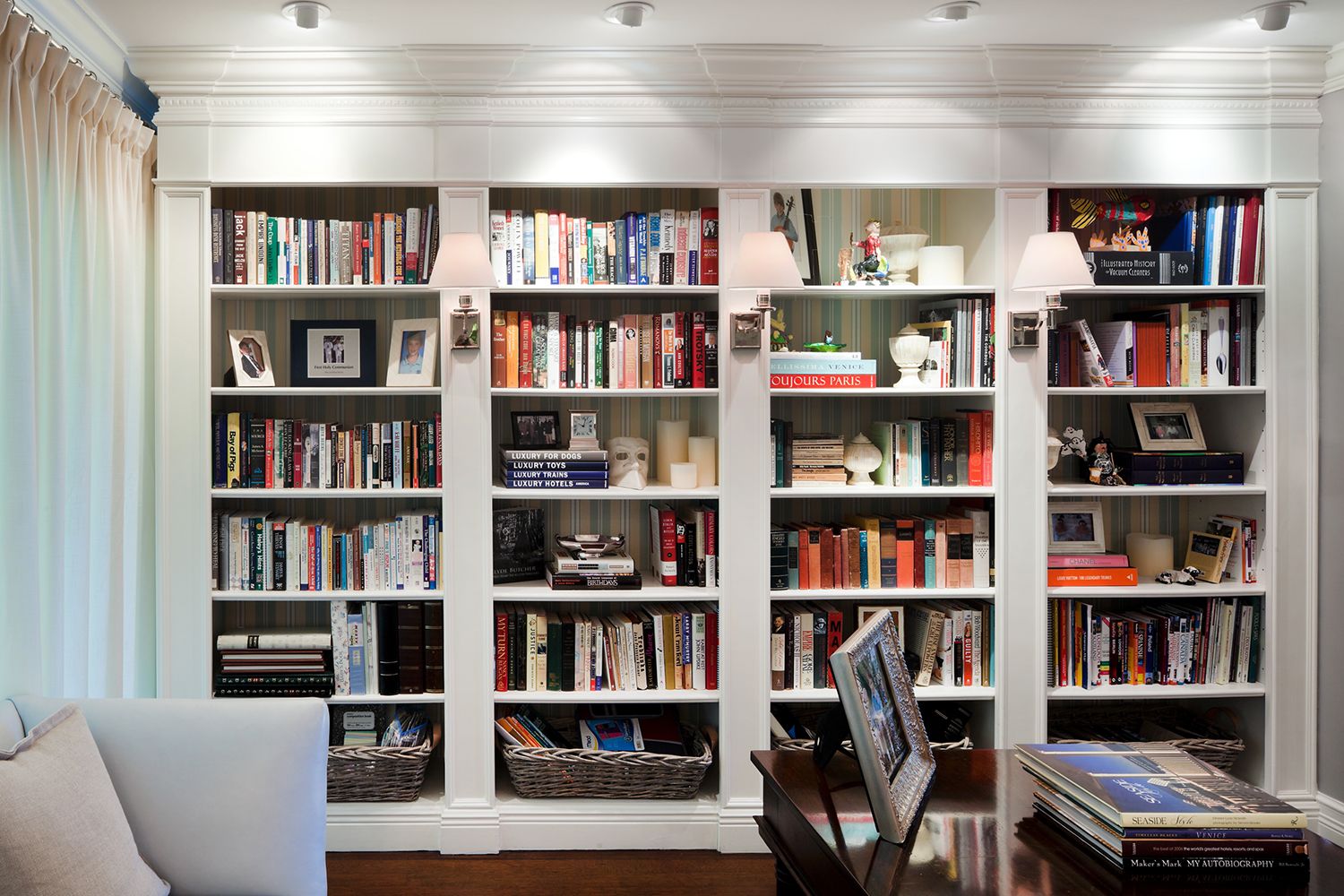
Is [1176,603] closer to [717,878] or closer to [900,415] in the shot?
[900,415]

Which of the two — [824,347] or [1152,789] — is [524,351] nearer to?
[824,347]

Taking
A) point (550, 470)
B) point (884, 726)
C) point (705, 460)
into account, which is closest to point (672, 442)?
point (705, 460)

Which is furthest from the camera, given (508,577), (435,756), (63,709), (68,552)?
(435,756)

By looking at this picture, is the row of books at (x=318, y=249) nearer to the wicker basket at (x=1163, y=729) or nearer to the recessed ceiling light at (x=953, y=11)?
the recessed ceiling light at (x=953, y=11)

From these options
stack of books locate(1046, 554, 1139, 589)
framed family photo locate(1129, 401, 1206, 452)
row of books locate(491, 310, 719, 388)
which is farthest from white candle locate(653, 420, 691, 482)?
framed family photo locate(1129, 401, 1206, 452)

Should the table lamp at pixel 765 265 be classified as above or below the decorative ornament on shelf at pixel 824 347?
above

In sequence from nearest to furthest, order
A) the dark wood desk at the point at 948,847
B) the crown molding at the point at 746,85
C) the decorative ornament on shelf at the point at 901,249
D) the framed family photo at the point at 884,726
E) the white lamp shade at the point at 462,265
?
the dark wood desk at the point at 948,847, the framed family photo at the point at 884,726, the white lamp shade at the point at 462,265, the crown molding at the point at 746,85, the decorative ornament on shelf at the point at 901,249

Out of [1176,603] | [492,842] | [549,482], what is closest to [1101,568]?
[1176,603]

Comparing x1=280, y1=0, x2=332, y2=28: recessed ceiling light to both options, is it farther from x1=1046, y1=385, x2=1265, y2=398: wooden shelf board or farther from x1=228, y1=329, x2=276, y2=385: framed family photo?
x1=1046, y1=385, x2=1265, y2=398: wooden shelf board

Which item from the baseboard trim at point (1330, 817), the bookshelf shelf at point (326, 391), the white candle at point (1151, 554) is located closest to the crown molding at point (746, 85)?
the bookshelf shelf at point (326, 391)

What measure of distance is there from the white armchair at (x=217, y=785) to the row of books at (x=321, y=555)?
1.05 m

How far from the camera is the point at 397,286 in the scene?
3.17 metres

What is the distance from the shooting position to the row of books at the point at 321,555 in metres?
3.23

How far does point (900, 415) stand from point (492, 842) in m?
2.06
